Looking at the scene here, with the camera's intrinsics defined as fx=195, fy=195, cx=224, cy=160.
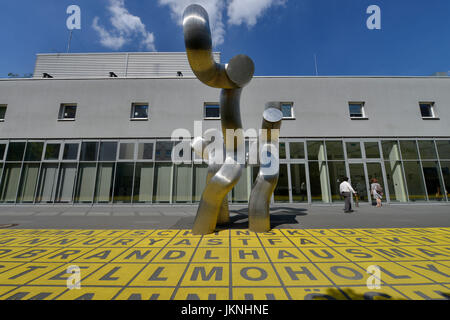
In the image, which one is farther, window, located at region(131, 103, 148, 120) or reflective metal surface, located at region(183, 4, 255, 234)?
window, located at region(131, 103, 148, 120)

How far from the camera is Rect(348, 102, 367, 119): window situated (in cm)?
1338

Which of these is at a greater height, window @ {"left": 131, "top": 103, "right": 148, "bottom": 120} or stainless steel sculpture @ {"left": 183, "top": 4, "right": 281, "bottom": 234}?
window @ {"left": 131, "top": 103, "right": 148, "bottom": 120}

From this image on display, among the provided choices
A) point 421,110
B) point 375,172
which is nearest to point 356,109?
point 375,172

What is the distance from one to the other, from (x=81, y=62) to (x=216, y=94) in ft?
52.1

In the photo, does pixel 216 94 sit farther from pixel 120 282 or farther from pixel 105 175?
pixel 120 282

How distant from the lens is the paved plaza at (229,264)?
251 centimetres

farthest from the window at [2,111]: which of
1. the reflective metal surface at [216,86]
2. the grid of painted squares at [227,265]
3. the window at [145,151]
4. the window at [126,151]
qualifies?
the reflective metal surface at [216,86]

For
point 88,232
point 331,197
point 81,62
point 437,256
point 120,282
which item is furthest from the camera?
point 81,62

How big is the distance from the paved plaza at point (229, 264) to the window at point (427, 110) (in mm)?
12047

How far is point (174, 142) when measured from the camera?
1283cm

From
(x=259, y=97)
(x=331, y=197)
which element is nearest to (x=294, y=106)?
(x=259, y=97)

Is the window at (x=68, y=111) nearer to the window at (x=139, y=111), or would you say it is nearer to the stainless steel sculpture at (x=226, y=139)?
the window at (x=139, y=111)

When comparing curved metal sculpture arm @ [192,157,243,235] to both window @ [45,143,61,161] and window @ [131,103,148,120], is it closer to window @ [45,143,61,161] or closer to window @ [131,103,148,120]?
window @ [131,103,148,120]

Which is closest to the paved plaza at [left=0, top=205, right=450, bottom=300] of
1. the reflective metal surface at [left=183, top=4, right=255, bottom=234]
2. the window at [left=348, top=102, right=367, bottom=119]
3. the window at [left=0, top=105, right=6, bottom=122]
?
the reflective metal surface at [left=183, top=4, right=255, bottom=234]
